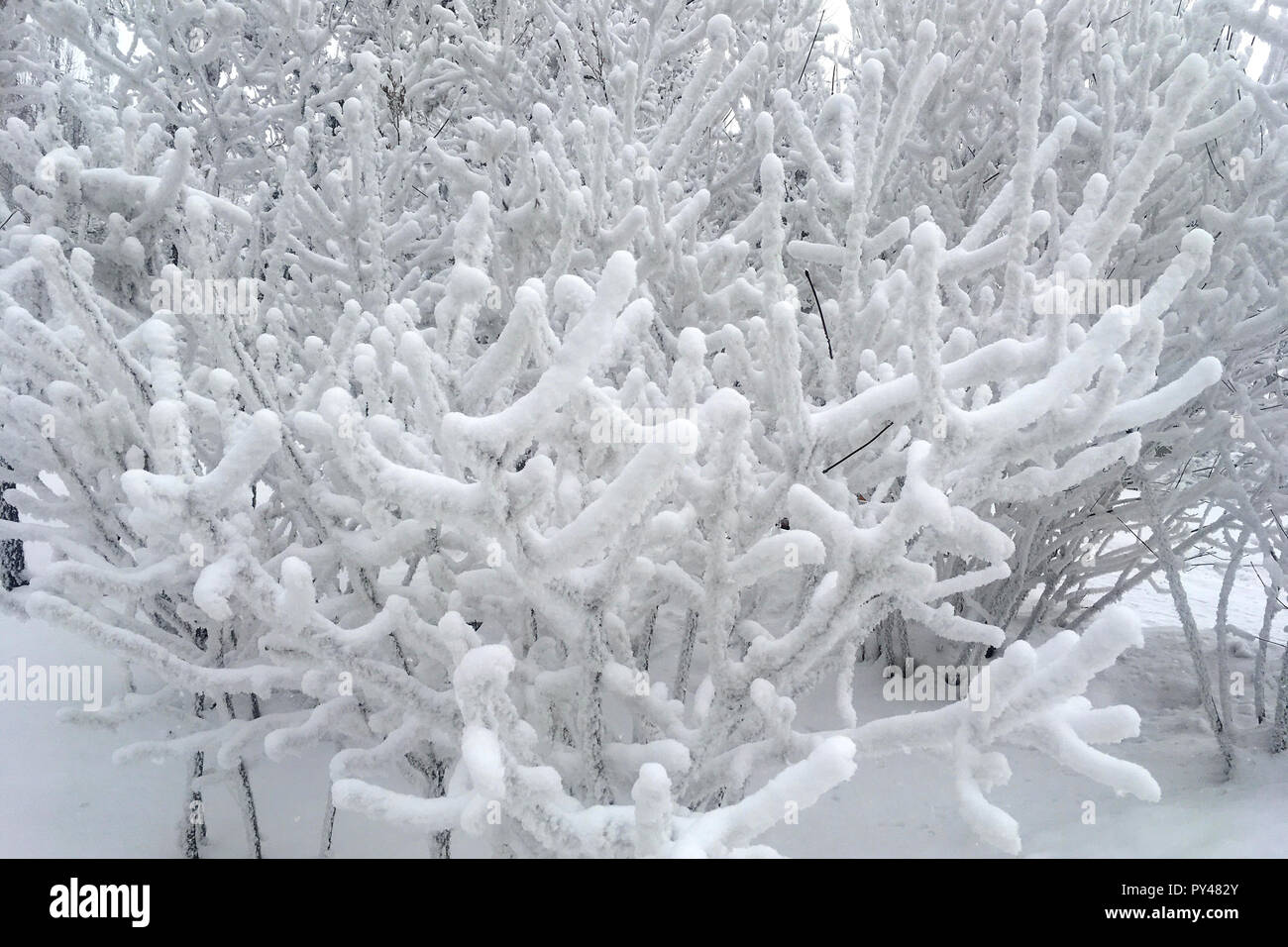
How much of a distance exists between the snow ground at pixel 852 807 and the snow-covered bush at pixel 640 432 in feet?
0.77

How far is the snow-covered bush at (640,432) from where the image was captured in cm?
137

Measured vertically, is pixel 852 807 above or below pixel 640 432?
below

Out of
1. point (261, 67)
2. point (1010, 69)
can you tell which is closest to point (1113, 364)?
point (1010, 69)

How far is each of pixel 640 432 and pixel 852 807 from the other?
2099 mm

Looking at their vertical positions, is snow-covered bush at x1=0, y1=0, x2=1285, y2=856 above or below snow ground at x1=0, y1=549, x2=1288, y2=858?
above

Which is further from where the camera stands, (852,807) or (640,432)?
(852,807)

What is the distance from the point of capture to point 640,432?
1.39 meters

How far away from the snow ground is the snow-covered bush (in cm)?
23

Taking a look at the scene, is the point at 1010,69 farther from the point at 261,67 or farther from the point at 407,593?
the point at 261,67

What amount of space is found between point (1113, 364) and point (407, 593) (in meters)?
1.63

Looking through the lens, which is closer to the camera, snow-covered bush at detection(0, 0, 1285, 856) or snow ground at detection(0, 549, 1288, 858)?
snow-covered bush at detection(0, 0, 1285, 856)

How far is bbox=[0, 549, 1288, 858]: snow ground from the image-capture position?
8.17ft
